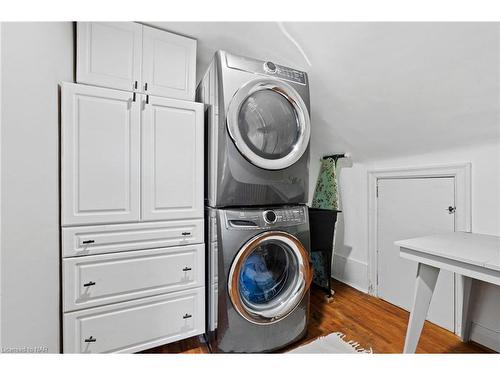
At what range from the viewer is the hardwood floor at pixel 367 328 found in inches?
63.4

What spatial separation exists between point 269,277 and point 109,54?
5.66ft

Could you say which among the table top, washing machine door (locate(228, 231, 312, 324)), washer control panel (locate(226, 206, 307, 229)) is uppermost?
washer control panel (locate(226, 206, 307, 229))

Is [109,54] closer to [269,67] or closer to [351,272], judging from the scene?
[269,67]

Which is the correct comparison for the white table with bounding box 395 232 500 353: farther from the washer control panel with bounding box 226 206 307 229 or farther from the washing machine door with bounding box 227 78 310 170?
the washing machine door with bounding box 227 78 310 170

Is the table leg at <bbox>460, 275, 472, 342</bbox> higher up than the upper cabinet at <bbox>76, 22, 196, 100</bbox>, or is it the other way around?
the upper cabinet at <bbox>76, 22, 196, 100</bbox>

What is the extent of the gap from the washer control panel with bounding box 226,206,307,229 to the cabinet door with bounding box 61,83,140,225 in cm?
58

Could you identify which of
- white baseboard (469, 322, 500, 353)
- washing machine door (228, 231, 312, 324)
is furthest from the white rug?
white baseboard (469, 322, 500, 353)

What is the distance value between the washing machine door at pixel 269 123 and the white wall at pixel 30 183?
89 cm

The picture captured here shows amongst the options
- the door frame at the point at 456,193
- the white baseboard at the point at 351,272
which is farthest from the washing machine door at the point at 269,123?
the white baseboard at the point at 351,272

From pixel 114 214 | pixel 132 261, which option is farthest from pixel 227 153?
pixel 132 261

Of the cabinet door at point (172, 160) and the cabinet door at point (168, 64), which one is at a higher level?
the cabinet door at point (168, 64)

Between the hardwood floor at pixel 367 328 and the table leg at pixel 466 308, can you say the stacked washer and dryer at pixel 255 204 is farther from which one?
the table leg at pixel 466 308

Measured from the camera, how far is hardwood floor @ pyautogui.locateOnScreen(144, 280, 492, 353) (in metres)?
1.61
